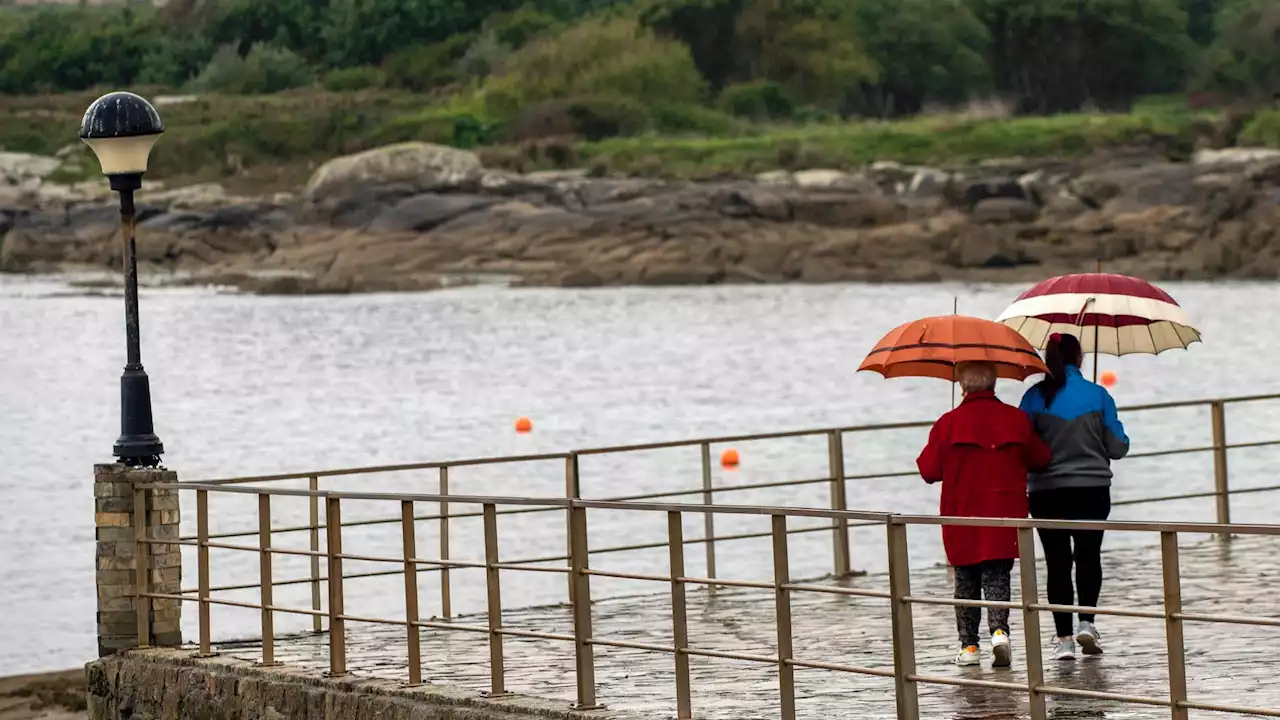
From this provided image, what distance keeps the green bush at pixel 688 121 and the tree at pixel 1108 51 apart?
14899 mm

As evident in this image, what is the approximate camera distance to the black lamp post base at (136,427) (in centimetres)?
Result: 1416

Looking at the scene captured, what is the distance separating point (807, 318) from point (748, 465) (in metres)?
39.1

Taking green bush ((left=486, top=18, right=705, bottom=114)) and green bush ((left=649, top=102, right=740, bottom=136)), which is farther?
green bush ((left=486, top=18, right=705, bottom=114))

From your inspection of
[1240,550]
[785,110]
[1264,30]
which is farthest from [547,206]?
[1240,550]

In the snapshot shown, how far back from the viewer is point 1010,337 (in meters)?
10.8

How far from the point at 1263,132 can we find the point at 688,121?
24.4m

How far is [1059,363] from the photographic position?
11031 mm

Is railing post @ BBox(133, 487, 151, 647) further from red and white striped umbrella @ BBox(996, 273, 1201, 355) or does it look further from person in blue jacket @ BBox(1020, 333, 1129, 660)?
person in blue jacket @ BBox(1020, 333, 1129, 660)

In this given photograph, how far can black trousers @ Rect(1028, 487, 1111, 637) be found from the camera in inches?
434

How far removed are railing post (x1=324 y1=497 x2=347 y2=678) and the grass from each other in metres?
86.6

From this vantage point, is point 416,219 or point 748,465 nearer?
point 748,465

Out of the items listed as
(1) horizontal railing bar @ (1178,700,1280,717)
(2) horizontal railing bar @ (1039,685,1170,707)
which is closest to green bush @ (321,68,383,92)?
(2) horizontal railing bar @ (1039,685,1170,707)

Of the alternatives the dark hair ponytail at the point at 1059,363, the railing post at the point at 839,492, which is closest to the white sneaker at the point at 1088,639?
the dark hair ponytail at the point at 1059,363

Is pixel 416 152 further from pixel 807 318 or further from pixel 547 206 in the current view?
pixel 807 318
